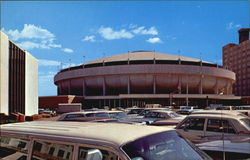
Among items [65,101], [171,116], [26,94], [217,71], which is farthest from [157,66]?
[171,116]

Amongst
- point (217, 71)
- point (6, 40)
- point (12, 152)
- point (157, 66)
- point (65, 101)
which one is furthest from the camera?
point (217, 71)

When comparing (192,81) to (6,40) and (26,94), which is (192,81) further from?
(6,40)

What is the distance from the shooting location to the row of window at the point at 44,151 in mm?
2805

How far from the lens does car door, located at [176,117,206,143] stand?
27.6 feet

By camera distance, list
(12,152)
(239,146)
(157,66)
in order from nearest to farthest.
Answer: (12,152)
(239,146)
(157,66)

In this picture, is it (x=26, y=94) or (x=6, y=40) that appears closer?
(x=6, y=40)

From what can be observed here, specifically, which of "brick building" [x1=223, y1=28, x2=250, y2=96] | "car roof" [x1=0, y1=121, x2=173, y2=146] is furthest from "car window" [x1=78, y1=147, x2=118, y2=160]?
"brick building" [x1=223, y1=28, x2=250, y2=96]

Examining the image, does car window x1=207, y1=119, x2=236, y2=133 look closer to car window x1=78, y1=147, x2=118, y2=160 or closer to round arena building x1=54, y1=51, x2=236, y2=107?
car window x1=78, y1=147, x2=118, y2=160

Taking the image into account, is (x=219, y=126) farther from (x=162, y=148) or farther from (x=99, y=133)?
(x=99, y=133)

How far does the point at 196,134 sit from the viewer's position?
27.9 ft

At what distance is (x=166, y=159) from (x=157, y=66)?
74.8 metres

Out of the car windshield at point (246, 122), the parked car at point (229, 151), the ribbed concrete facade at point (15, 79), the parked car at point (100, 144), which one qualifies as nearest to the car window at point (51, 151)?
the parked car at point (100, 144)

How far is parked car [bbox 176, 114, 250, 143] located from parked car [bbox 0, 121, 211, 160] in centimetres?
477

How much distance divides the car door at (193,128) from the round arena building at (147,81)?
65952 millimetres
